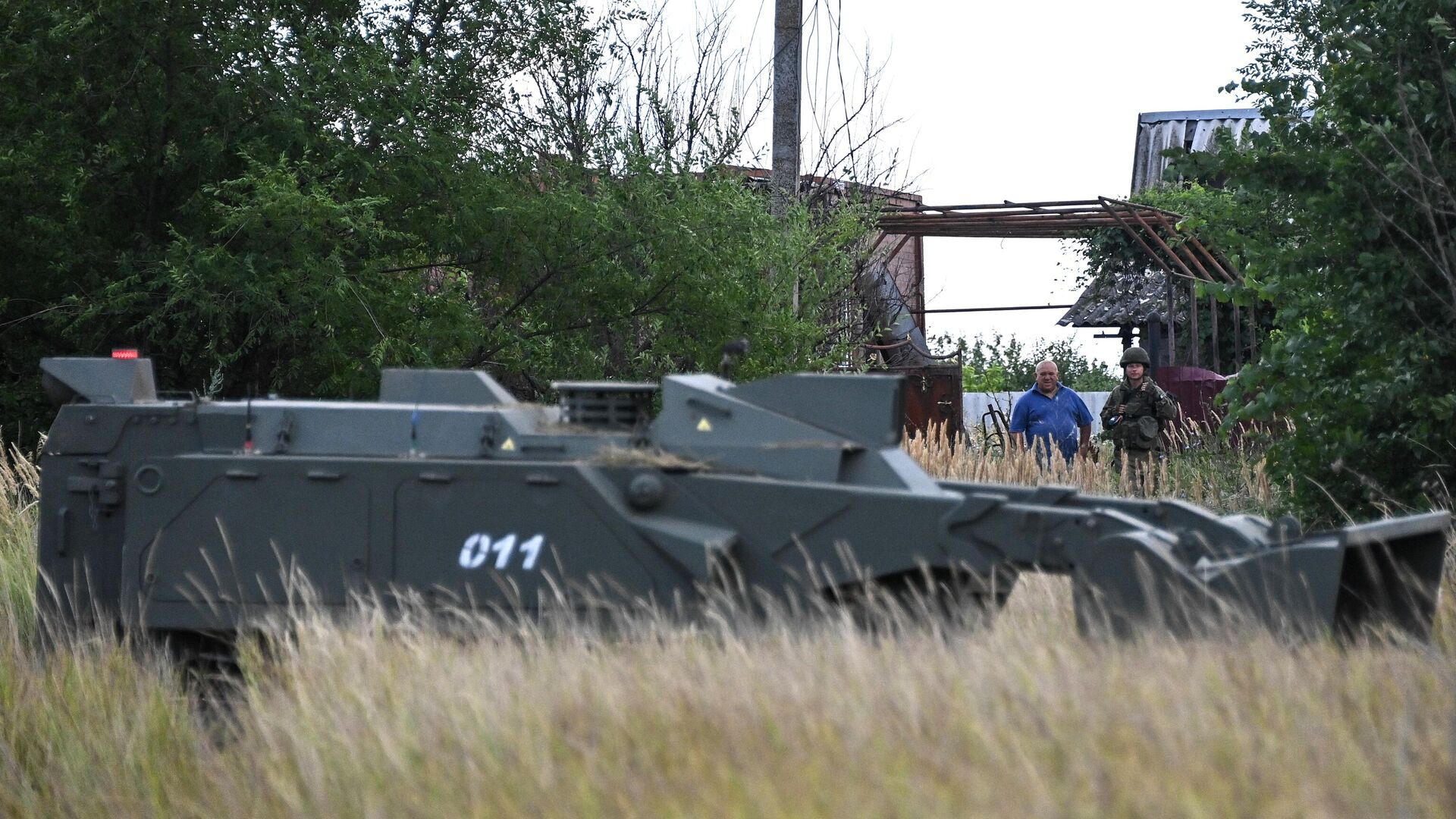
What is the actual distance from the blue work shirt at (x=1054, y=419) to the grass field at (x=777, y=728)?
6.59 metres

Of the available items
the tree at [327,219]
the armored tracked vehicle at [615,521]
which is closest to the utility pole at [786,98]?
the tree at [327,219]

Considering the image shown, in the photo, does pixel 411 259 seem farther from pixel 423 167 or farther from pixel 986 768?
pixel 986 768

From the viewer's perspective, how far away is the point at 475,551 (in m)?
5.75

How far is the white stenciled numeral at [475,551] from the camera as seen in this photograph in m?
5.74

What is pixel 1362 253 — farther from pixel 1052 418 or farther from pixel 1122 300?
pixel 1122 300

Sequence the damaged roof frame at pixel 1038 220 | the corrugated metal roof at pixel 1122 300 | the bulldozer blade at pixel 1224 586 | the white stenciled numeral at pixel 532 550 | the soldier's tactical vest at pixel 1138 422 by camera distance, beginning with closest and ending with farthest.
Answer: the bulldozer blade at pixel 1224 586 → the white stenciled numeral at pixel 532 550 → the soldier's tactical vest at pixel 1138 422 → the damaged roof frame at pixel 1038 220 → the corrugated metal roof at pixel 1122 300

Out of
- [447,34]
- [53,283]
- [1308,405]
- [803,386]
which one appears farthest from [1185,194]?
[803,386]

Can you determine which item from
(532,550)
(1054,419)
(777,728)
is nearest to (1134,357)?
(1054,419)

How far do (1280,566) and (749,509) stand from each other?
1.79m

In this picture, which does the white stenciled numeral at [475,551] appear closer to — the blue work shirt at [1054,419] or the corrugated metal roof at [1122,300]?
the blue work shirt at [1054,419]

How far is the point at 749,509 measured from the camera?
5609 millimetres

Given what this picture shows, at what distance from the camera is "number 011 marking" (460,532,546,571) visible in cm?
567

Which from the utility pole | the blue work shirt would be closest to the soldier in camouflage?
the blue work shirt

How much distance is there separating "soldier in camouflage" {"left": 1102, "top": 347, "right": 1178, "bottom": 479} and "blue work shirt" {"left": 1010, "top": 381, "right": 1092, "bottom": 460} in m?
0.26
